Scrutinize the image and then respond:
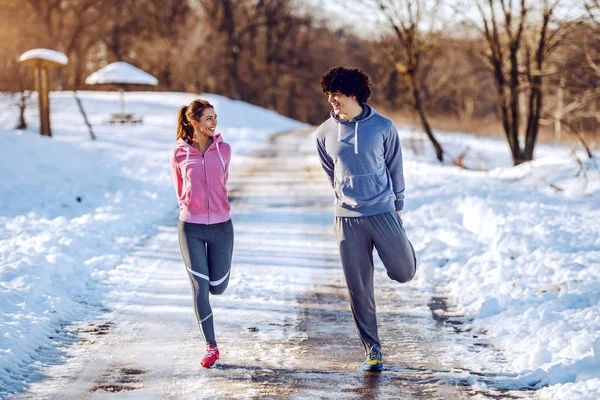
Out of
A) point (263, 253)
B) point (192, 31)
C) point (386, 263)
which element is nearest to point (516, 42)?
point (263, 253)

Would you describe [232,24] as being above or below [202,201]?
above

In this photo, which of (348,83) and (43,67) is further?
(43,67)

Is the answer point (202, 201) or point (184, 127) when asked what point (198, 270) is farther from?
point (184, 127)

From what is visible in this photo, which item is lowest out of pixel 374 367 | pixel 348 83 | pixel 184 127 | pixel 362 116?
pixel 374 367

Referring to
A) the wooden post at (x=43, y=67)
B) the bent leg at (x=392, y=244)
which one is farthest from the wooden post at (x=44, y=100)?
the bent leg at (x=392, y=244)

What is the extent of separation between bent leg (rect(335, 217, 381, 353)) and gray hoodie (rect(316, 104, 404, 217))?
0.35ft

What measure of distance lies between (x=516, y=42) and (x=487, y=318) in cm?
1296

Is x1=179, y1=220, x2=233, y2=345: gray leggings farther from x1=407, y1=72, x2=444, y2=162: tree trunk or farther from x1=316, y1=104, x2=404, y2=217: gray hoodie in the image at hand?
x1=407, y1=72, x2=444, y2=162: tree trunk

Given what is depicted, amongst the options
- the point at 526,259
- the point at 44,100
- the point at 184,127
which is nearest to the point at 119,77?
the point at 44,100

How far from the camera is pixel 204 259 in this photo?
5184mm

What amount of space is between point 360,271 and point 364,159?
76cm

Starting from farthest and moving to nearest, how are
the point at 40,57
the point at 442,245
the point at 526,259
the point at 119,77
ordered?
1. the point at 119,77
2. the point at 40,57
3. the point at 442,245
4. the point at 526,259

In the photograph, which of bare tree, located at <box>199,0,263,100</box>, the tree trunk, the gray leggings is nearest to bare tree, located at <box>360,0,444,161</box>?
the tree trunk

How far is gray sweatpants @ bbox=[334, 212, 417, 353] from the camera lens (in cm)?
493
